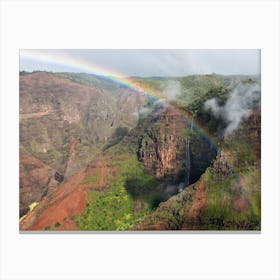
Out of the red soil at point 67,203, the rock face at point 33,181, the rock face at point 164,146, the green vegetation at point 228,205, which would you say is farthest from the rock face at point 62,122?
the green vegetation at point 228,205

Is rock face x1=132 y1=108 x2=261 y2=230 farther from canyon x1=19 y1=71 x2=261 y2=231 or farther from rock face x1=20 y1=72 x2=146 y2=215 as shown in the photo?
rock face x1=20 y1=72 x2=146 y2=215

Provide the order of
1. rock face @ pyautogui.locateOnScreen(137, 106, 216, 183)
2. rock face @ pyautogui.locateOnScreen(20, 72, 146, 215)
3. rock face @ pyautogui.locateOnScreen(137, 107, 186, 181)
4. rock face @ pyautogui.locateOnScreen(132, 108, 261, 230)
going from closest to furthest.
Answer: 1. rock face @ pyautogui.locateOnScreen(132, 108, 261, 230)
2. rock face @ pyautogui.locateOnScreen(20, 72, 146, 215)
3. rock face @ pyautogui.locateOnScreen(137, 106, 216, 183)
4. rock face @ pyautogui.locateOnScreen(137, 107, 186, 181)

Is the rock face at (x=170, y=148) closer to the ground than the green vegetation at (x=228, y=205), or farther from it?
farther from it

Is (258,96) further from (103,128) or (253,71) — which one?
(103,128)

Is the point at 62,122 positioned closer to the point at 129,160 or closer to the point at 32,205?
the point at 129,160

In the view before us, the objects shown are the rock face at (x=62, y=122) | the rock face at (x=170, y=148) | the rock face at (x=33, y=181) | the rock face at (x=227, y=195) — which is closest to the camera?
the rock face at (x=227, y=195)

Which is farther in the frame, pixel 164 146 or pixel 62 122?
pixel 62 122

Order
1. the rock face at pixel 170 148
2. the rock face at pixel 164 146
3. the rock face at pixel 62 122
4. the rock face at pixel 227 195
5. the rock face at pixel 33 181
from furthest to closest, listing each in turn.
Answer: the rock face at pixel 164 146 < the rock face at pixel 170 148 < the rock face at pixel 62 122 < the rock face at pixel 33 181 < the rock face at pixel 227 195

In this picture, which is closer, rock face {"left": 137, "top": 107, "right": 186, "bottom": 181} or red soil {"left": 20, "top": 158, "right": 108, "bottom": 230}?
red soil {"left": 20, "top": 158, "right": 108, "bottom": 230}

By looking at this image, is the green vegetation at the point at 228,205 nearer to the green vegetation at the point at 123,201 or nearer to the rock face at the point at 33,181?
the green vegetation at the point at 123,201

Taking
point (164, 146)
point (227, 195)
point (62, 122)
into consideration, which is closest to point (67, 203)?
point (62, 122)

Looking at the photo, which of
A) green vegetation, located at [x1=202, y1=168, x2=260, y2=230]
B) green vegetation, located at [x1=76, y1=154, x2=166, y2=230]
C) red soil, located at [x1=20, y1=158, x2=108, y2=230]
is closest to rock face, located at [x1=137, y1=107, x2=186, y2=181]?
green vegetation, located at [x1=76, y1=154, x2=166, y2=230]

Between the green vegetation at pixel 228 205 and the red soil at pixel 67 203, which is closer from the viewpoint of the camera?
the green vegetation at pixel 228 205
